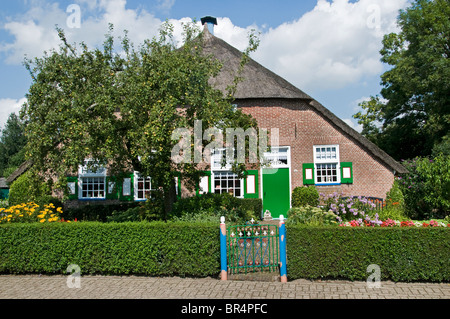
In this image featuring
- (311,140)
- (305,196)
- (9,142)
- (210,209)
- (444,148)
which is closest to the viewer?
(210,209)

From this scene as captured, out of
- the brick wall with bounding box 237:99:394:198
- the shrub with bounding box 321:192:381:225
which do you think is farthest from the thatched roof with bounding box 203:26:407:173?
the shrub with bounding box 321:192:381:225

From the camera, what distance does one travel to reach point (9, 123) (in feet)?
121

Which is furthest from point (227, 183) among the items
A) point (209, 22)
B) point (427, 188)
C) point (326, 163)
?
point (209, 22)

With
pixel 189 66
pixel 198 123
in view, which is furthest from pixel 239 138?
pixel 189 66

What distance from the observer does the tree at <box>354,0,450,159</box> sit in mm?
18562

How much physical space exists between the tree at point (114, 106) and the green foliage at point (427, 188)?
772 cm

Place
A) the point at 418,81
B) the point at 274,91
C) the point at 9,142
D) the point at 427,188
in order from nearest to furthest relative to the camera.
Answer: the point at 427,188 < the point at 274,91 < the point at 418,81 < the point at 9,142

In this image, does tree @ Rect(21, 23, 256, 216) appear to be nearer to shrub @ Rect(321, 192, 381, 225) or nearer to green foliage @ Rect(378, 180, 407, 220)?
shrub @ Rect(321, 192, 381, 225)

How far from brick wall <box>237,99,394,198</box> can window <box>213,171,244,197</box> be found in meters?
2.23

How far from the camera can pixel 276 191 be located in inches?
599

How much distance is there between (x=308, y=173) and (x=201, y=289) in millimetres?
9420

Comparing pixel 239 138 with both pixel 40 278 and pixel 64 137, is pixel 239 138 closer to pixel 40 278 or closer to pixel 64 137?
pixel 64 137

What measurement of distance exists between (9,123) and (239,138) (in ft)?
115

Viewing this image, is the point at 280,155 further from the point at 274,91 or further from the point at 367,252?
the point at 367,252
